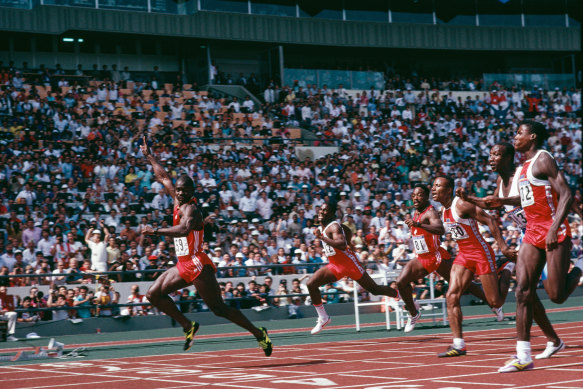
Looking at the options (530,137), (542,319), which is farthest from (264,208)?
(530,137)

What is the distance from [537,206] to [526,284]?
0.74m

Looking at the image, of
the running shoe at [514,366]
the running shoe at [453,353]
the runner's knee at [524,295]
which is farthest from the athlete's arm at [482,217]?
the running shoe at [514,366]

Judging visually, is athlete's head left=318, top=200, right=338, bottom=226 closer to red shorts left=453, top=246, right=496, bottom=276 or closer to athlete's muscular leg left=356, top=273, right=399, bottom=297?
athlete's muscular leg left=356, top=273, right=399, bottom=297

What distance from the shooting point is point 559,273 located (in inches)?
278

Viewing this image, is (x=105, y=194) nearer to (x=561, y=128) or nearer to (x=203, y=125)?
(x=203, y=125)

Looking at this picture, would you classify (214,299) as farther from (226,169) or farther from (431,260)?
(226,169)

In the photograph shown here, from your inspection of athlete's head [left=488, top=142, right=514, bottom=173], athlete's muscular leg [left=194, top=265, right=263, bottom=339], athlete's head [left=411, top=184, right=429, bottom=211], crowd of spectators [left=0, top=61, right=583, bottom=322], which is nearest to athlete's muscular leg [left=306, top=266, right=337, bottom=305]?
athlete's head [left=411, top=184, right=429, bottom=211]

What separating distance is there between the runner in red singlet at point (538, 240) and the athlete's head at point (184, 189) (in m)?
3.99

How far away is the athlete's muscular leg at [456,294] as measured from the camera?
889cm

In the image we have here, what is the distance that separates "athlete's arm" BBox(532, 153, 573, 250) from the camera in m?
6.90

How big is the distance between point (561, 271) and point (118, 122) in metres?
19.0

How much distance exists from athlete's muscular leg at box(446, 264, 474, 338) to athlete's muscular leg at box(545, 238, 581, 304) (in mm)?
1808

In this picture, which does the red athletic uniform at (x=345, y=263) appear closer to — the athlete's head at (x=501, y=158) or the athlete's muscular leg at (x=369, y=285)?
the athlete's muscular leg at (x=369, y=285)

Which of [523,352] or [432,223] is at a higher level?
[432,223]
